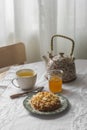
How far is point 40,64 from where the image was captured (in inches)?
64.5

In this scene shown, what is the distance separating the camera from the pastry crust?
1.03 m

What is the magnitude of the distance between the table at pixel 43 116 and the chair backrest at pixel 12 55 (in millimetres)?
483

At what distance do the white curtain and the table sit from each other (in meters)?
0.82

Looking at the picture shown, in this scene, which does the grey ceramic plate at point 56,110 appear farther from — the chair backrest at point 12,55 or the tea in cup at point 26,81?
the chair backrest at point 12,55

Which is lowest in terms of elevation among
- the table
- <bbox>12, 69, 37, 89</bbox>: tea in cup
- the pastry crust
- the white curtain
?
the table

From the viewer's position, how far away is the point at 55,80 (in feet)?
4.10

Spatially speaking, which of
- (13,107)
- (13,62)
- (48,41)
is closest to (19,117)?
(13,107)

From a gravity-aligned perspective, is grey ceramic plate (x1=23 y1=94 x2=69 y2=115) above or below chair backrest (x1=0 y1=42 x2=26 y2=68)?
below

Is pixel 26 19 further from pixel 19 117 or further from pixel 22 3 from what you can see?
pixel 19 117

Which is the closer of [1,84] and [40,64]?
[1,84]

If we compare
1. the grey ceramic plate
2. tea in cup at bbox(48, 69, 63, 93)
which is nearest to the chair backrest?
tea in cup at bbox(48, 69, 63, 93)

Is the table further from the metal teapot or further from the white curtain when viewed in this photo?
the white curtain

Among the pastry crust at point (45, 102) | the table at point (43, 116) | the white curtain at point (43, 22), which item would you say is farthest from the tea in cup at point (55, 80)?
the white curtain at point (43, 22)

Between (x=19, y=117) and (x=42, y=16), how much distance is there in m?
1.21
